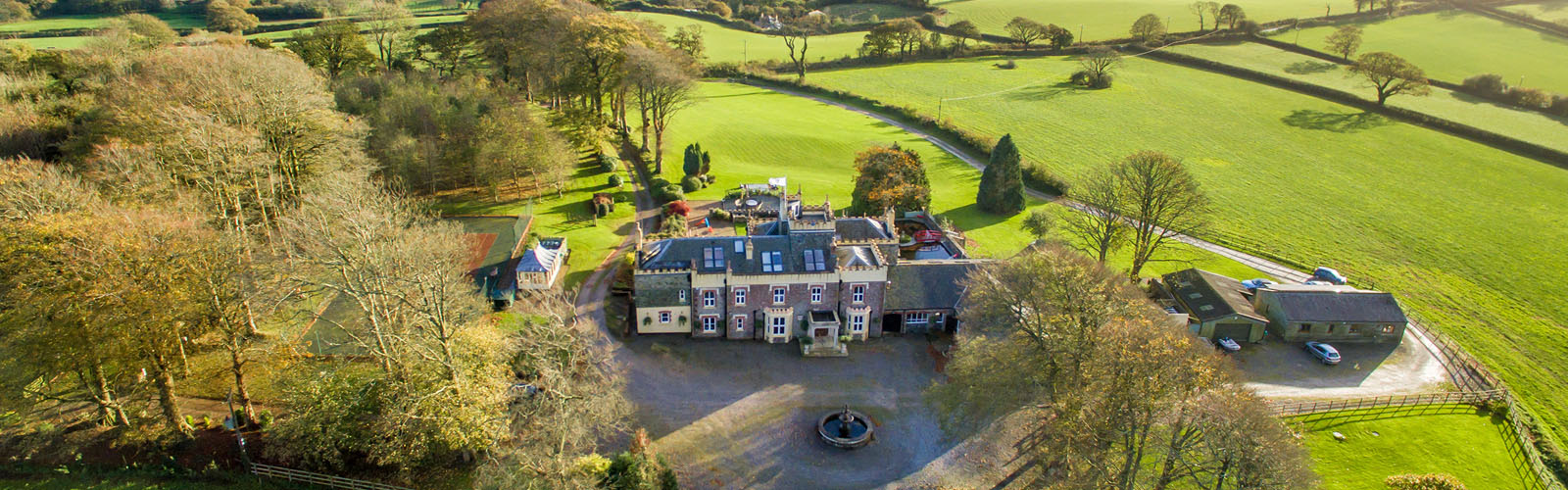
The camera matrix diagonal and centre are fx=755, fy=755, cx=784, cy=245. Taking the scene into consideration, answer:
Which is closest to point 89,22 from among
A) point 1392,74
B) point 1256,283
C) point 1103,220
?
point 1103,220

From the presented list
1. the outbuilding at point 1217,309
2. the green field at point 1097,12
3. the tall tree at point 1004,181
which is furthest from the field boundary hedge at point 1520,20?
the outbuilding at point 1217,309

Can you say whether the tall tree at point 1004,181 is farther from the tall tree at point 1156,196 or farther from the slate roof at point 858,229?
the slate roof at point 858,229

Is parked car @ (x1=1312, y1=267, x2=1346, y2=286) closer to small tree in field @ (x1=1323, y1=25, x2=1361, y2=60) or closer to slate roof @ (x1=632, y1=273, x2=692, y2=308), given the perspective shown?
slate roof @ (x1=632, y1=273, x2=692, y2=308)

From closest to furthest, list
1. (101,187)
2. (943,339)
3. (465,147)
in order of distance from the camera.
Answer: (101,187), (943,339), (465,147)

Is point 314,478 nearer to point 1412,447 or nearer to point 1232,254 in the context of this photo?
point 1412,447

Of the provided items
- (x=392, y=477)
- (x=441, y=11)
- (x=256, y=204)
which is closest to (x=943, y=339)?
(x=392, y=477)

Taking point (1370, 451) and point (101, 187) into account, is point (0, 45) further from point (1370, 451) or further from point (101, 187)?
point (1370, 451)
